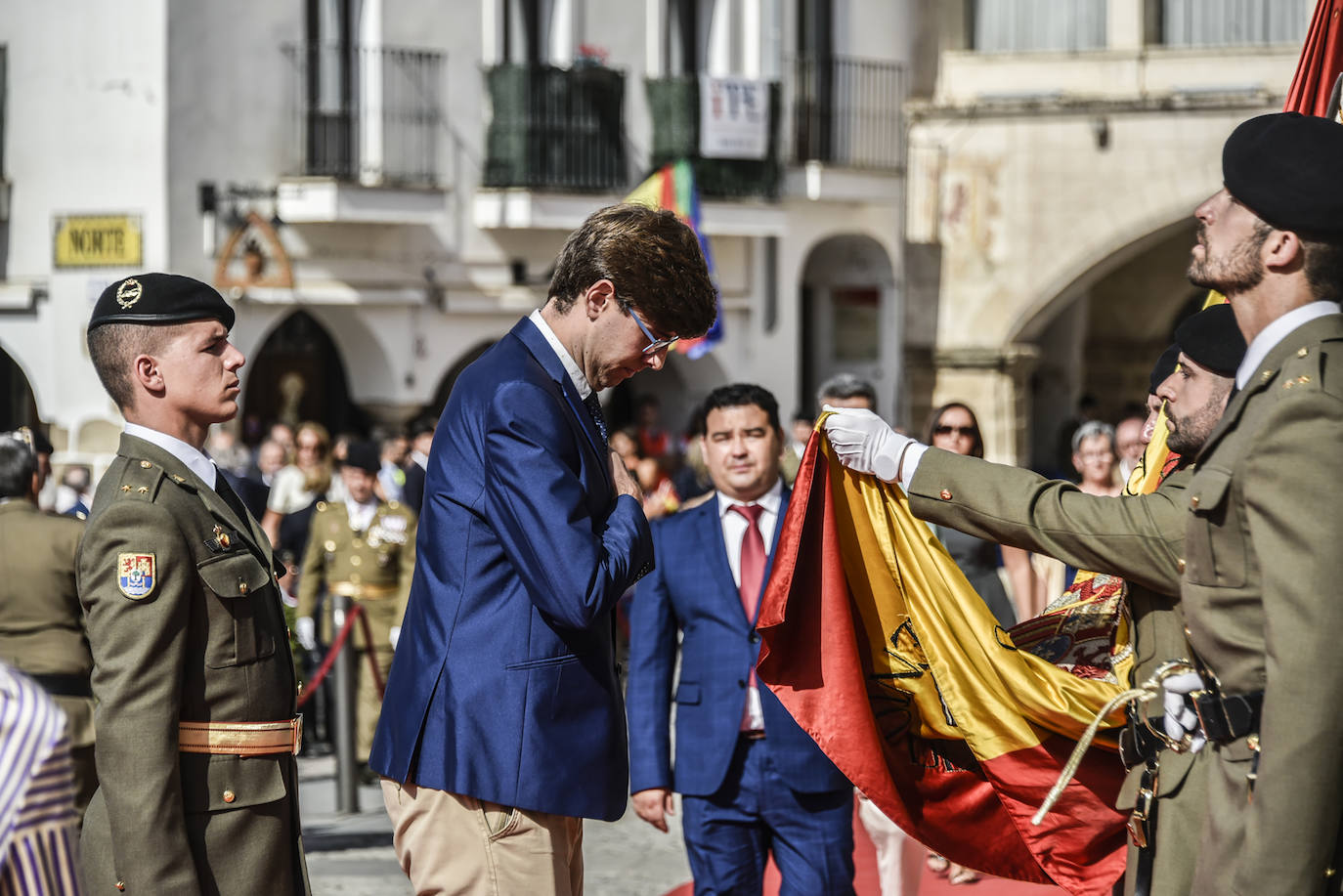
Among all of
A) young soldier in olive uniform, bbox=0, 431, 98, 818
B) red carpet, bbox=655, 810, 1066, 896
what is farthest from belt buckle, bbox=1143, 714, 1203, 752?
young soldier in olive uniform, bbox=0, 431, 98, 818

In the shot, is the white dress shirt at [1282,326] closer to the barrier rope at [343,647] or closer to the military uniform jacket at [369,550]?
the barrier rope at [343,647]

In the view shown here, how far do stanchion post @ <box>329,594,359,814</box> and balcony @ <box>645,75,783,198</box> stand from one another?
1092 cm

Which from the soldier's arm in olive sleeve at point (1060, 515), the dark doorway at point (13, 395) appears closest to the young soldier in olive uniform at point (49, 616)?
the soldier's arm in olive sleeve at point (1060, 515)

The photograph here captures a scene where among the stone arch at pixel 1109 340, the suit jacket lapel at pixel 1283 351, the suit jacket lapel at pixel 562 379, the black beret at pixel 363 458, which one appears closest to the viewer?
the suit jacket lapel at pixel 1283 351

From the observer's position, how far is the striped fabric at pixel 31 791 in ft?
7.37

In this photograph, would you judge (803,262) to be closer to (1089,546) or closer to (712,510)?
(712,510)

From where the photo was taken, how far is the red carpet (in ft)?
22.2

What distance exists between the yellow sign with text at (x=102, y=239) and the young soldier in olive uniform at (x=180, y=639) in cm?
1333

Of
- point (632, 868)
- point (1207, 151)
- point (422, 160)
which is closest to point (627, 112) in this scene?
point (422, 160)

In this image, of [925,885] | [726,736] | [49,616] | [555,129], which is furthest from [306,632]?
[555,129]

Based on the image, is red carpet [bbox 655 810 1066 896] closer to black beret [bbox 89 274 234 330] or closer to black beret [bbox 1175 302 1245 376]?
black beret [bbox 1175 302 1245 376]

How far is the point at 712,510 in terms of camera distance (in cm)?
564

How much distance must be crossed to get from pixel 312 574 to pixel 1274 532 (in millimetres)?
8345

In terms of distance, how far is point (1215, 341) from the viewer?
358 centimetres
